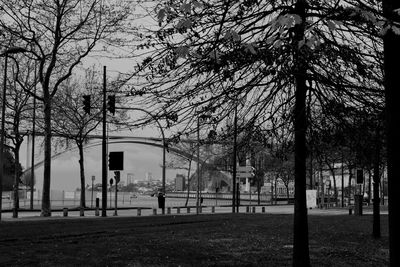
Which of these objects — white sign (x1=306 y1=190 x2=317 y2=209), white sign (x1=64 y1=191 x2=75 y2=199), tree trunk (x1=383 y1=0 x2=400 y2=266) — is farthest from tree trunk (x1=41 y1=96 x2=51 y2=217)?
white sign (x1=64 y1=191 x2=75 y2=199)

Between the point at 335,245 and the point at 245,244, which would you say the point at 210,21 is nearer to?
the point at 245,244

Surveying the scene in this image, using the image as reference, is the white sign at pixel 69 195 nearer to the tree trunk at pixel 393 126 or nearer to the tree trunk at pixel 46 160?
the tree trunk at pixel 46 160

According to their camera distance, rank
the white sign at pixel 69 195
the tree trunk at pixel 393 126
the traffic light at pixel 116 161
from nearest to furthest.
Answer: the tree trunk at pixel 393 126, the traffic light at pixel 116 161, the white sign at pixel 69 195

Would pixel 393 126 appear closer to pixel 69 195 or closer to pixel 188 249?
pixel 188 249

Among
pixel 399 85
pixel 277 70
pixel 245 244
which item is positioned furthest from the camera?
pixel 245 244

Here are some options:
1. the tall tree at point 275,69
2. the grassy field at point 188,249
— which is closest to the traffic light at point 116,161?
the grassy field at point 188,249

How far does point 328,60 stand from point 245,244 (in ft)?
21.0

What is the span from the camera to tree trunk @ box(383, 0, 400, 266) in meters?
5.27

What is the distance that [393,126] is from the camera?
213 inches

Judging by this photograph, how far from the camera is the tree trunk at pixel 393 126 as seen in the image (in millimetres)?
5270

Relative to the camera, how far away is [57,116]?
4344 cm

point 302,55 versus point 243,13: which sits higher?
point 243,13

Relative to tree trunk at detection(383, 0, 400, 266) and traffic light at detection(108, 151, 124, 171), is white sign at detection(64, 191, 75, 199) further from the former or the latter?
tree trunk at detection(383, 0, 400, 266)

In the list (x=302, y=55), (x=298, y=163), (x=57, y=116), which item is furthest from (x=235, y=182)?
(x=302, y=55)
